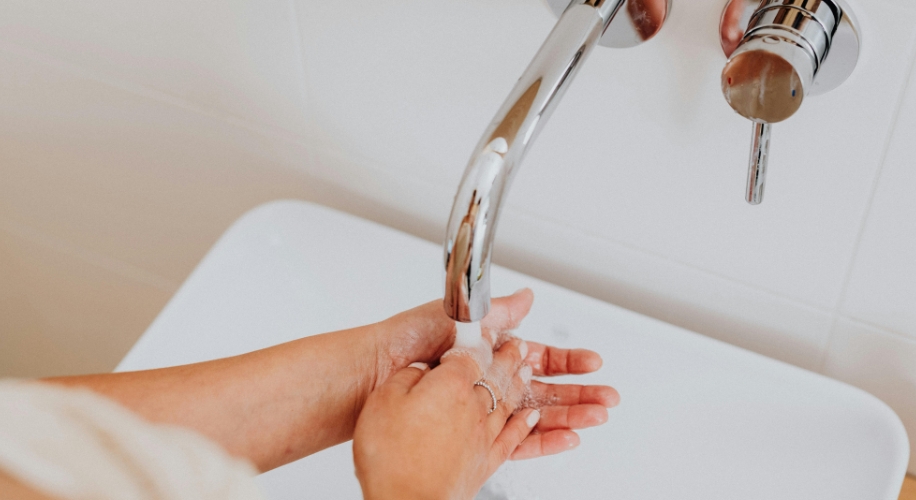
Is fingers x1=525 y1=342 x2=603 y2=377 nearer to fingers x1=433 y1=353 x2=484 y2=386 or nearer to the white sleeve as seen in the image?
fingers x1=433 y1=353 x2=484 y2=386

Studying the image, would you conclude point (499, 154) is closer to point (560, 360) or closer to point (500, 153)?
point (500, 153)

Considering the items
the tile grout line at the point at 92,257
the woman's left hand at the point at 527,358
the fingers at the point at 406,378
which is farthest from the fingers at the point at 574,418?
the tile grout line at the point at 92,257

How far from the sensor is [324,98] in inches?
27.5

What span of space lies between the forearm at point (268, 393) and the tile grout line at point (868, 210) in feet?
1.16

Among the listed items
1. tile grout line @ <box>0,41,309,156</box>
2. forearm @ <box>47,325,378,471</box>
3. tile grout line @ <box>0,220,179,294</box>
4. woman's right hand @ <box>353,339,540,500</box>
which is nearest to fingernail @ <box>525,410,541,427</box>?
woman's right hand @ <box>353,339,540,500</box>

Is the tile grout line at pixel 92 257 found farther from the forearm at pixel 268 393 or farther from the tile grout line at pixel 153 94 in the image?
the forearm at pixel 268 393

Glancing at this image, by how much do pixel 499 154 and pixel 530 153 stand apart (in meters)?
0.25

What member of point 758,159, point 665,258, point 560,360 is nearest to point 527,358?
point 560,360

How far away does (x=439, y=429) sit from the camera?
1.71 feet

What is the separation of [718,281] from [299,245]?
39 centimetres

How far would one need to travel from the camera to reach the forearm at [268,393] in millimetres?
544

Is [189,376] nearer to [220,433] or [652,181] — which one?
[220,433]

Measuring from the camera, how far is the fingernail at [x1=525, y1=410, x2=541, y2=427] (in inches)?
23.5

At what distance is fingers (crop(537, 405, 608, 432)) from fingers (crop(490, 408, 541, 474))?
0.01 meters
